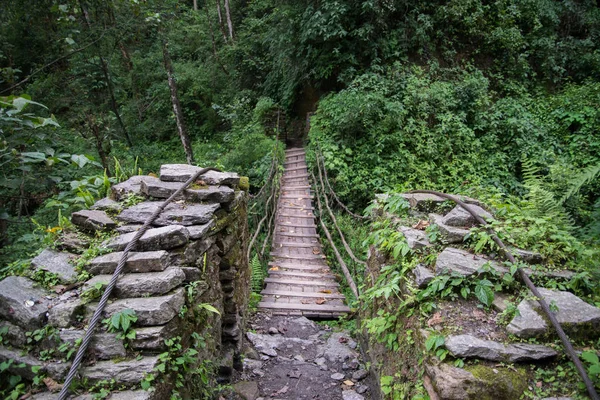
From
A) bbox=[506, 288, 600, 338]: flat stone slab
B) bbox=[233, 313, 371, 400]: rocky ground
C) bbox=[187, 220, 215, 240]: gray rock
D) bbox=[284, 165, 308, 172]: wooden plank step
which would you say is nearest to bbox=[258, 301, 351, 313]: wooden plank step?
bbox=[233, 313, 371, 400]: rocky ground

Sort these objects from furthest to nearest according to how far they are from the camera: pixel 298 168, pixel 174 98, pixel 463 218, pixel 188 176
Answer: pixel 298 168 < pixel 174 98 < pixel 188 176 < pixel 463 218

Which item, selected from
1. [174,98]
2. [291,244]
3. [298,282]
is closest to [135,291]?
[298,282]

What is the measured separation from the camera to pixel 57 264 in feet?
7.05

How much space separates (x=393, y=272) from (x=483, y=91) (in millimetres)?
8978

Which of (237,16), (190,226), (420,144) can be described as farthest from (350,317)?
(237,16)

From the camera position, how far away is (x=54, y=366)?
165cm

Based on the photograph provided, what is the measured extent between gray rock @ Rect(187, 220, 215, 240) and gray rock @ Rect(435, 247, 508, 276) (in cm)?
162

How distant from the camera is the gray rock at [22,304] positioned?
176cm

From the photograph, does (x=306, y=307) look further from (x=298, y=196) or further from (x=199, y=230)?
(x=298, y=196)

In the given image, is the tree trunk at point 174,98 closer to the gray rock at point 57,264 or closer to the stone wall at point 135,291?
the stone wall at point 135,291

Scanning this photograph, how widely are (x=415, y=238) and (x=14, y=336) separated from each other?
2.51 m

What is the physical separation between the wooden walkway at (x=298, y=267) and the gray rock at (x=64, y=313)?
3309 mm

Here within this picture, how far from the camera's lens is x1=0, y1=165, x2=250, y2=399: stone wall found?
5.56ft

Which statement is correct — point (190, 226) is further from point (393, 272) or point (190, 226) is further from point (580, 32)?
point (580, 32)
